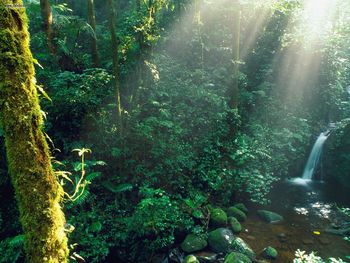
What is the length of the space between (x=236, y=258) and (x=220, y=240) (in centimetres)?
102

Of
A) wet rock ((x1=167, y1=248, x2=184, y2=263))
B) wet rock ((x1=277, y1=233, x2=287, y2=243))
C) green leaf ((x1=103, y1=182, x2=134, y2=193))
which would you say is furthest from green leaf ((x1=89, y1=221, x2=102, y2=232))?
wet rock ((x1=277, y1=233, x2=287, y2=243))

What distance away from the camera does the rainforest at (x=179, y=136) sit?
293 cm

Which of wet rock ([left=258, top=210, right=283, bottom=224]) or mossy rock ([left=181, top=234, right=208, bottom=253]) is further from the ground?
mossy rock ([left=181, top=234, right=208, bottom=253])

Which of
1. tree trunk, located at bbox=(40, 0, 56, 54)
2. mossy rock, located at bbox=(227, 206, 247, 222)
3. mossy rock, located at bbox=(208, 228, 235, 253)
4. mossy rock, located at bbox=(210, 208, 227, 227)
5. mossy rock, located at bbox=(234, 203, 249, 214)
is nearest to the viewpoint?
mossy rock, located at bbox=(208, 228, 235, 253)

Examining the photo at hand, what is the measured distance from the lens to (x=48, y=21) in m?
10.0

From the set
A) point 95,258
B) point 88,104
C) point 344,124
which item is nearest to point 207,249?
point 95,258

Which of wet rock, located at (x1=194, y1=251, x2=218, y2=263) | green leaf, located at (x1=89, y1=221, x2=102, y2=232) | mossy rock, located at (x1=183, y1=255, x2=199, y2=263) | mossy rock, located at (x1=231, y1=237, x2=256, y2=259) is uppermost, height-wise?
green leaf, located at (x1=89, y1=221, x2=102, y2=232)

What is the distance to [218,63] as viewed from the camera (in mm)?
15141

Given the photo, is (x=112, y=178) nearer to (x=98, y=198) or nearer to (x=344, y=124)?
(x=98, y=198)

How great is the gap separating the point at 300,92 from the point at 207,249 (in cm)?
1111

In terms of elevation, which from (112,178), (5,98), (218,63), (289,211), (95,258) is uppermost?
(5,98)

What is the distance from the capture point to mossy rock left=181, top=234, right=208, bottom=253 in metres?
7.99

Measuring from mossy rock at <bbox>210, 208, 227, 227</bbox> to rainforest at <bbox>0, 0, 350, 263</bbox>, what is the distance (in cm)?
4

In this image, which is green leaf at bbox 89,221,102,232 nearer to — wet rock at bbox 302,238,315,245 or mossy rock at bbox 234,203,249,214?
mossy rock at bbox 234,203,249,214
